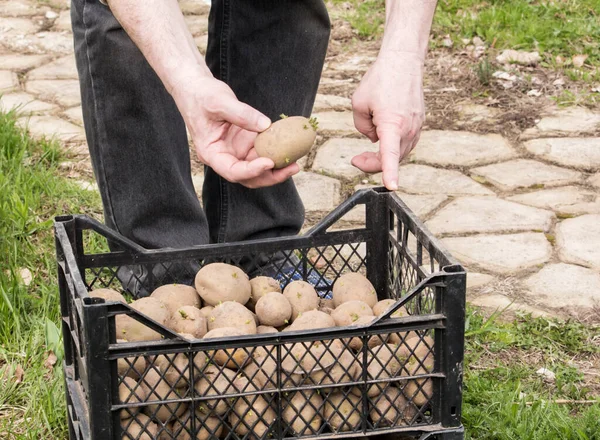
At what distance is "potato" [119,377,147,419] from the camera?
1.59 meters

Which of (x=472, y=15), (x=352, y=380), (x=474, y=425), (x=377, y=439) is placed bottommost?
(x=474, y=425)

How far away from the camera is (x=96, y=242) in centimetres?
296

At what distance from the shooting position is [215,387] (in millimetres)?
1617

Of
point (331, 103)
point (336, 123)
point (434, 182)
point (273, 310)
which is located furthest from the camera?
point (331, 103)

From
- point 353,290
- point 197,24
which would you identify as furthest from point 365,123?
point 197,24

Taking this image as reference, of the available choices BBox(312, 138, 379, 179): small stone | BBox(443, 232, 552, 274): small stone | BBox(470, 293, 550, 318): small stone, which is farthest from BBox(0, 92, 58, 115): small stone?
BBox(470, 293, 550, 318): small stone

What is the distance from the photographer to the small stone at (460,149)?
382 cm

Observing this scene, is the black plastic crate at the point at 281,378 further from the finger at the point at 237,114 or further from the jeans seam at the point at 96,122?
the jeans seam at the point at 96,122

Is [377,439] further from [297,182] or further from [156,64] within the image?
[297,182]

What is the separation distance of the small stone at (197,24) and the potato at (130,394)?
3774 millimetres

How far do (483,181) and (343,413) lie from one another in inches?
82.7

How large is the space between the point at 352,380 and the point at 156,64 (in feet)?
2.33

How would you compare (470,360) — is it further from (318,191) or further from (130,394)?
(318,191)

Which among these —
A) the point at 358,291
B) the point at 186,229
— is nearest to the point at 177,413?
the point at 358,291
